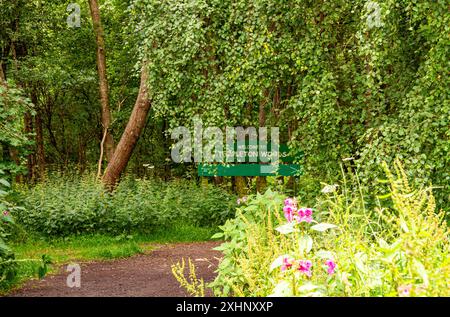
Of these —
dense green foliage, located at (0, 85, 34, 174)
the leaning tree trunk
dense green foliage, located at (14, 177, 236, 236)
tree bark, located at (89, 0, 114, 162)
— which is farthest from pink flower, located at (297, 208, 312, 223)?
tree bark, located at (89, 0, 114, 162)

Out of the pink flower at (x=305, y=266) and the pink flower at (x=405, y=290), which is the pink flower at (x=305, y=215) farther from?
the pink flower at (x=405, y=290)

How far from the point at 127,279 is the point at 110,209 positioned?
3667mm

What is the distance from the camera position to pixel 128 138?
13508 millimetres

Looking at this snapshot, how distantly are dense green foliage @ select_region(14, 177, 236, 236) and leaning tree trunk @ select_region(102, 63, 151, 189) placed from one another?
1.43 feet

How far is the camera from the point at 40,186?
488 inches

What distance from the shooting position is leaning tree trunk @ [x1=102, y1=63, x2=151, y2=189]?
43.6 ft

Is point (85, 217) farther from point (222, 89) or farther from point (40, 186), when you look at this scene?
point (222, 89)

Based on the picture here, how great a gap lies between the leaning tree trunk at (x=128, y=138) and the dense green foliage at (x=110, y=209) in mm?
437

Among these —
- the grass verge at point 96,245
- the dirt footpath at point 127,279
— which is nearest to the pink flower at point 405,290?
the dirt footpath at point 127,279

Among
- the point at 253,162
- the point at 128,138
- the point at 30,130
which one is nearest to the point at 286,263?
the point at 253,162

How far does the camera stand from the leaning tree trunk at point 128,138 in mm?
13281

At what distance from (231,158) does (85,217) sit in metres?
2.92

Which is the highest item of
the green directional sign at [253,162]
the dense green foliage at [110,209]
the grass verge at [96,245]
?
the green directional sign at [253,162]
